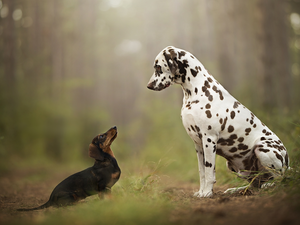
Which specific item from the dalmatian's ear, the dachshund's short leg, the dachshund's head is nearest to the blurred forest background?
the dachshund's head

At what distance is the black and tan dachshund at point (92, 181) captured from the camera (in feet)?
13.1

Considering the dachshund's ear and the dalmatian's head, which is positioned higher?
the dalmatian's head

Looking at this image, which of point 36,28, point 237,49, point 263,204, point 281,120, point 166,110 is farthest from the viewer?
point 237,49

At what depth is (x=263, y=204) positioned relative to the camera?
3.00 metres

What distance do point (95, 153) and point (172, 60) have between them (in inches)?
72.0

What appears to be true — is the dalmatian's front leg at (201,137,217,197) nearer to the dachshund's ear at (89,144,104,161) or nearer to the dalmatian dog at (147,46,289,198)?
the dalmatian dog at (147,46,289,198)

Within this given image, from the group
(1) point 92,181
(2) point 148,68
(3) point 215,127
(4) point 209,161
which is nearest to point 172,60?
(3) point 215,127

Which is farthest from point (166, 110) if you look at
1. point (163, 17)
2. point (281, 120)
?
point (163, 17)

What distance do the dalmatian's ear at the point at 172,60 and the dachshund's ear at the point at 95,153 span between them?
5.43ft

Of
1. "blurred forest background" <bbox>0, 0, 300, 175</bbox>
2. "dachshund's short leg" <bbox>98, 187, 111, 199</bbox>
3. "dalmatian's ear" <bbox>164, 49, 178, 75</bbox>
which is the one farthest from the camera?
"blurred forest background" <bbox>0, 0, 300, 175</bbox>

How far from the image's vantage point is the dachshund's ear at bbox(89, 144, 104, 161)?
14.0 feet

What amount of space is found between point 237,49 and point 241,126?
2211 centimetres

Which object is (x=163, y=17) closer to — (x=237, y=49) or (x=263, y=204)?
(x=237, y=49)

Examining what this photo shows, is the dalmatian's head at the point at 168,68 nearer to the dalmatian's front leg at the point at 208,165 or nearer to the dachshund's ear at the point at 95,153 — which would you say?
the dalmatian's front leg at the point at 208,165
